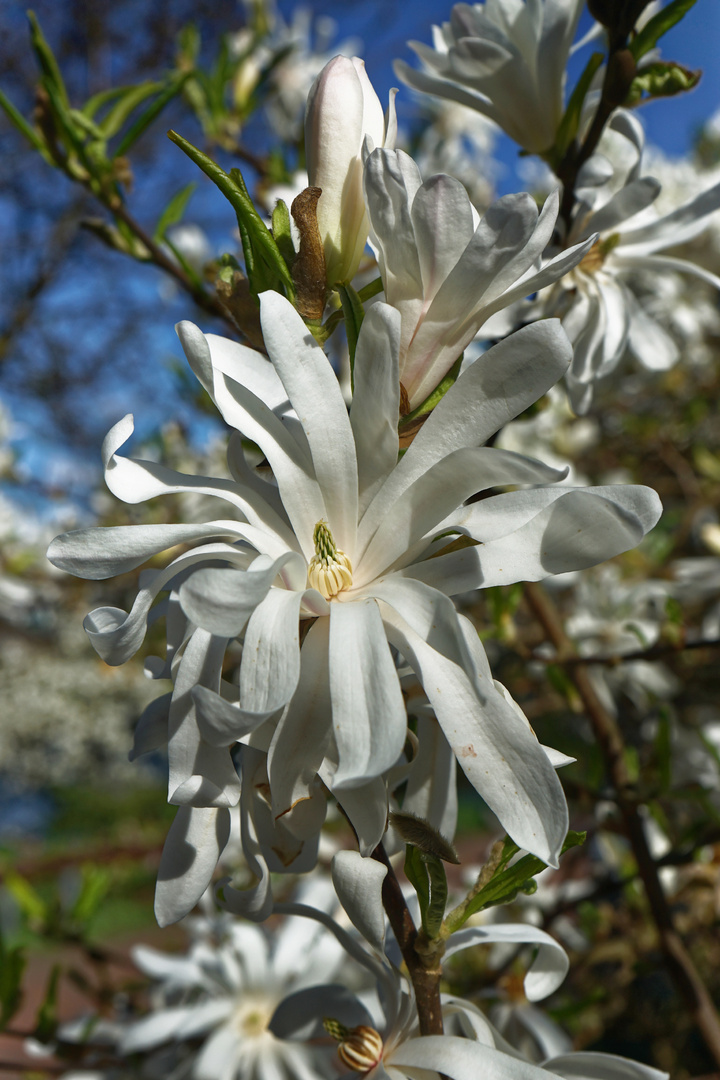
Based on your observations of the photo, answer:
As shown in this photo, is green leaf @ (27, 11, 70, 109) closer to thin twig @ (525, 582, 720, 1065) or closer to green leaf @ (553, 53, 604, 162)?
green leaf @ (553, 53, 604, 162)

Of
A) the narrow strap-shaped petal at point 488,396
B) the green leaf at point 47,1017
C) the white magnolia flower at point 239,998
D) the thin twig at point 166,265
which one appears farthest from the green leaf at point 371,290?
the green leaf at point 47,1017

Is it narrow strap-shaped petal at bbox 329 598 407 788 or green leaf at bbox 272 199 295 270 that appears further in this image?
green leaf at bbox 272 199 295 270

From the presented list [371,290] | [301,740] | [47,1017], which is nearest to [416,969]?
[301,740]

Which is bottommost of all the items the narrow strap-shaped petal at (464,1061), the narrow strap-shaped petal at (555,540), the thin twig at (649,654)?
the thin twig at (649,654)

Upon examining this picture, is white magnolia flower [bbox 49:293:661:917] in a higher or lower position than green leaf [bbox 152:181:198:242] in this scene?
lower

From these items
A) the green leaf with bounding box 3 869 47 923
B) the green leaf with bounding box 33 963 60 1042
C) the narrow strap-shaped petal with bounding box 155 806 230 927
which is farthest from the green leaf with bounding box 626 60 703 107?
the green leaf with bounding box 3 869 47 923

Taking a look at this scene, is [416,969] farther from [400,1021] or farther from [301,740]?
[301,740]

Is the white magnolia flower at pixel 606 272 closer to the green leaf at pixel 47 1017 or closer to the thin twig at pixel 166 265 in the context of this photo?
the thin twig at pixel 166 265
